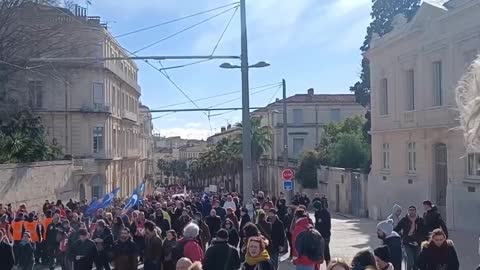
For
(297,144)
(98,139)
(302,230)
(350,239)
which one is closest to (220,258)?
(302,230)

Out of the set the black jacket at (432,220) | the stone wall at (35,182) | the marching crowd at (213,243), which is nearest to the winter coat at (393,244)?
the marching crowd at (213,243)

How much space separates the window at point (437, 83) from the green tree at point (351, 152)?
602 inches

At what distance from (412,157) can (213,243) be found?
76.9 ft

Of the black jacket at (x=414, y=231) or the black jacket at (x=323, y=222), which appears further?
the black jacket at (x=323, y=222)

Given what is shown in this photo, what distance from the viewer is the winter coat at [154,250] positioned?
1305 cm

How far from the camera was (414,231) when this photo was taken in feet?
47.6

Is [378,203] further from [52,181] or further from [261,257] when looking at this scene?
[261,257]

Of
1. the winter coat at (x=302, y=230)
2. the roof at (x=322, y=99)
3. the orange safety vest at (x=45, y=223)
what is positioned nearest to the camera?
the winter coat at (x=302, y=230)

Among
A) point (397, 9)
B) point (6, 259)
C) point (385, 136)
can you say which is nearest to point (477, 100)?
point (6, 259)

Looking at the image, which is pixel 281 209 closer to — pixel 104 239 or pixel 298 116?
pixel 104 239

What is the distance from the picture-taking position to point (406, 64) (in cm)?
3228

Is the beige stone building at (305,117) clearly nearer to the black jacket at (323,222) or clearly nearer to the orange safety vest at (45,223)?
the orange safety vest at (45,223)

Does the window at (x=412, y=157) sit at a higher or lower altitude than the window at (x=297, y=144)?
lower

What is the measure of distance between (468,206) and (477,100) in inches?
968
